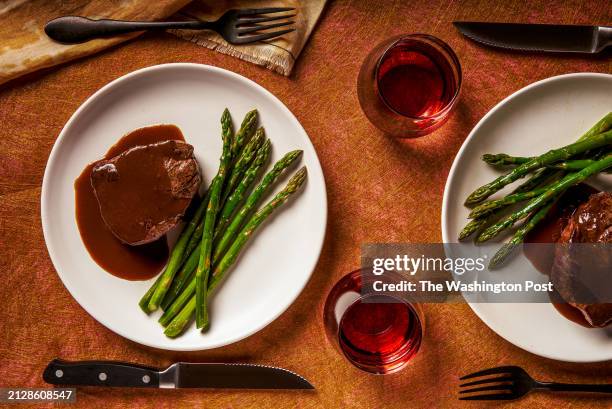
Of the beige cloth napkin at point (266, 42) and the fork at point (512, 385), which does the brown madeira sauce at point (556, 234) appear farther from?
the beige cloth napkin at point (266, 42)

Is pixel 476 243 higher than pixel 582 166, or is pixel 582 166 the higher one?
pixel 582 166

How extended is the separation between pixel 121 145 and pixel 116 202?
287 millimetres

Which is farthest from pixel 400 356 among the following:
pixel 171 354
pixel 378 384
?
pixel 171 354

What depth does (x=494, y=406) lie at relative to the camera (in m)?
2.64

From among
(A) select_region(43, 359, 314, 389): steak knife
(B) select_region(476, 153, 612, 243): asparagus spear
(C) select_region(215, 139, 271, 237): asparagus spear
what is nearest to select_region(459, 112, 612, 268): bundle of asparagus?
(B) select_region(476, 153, 612, 243): asparagus spear

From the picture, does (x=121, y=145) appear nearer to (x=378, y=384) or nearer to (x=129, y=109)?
(x=129, y=109)

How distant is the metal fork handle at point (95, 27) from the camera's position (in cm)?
263

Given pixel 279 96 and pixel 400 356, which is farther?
pixel 279 96

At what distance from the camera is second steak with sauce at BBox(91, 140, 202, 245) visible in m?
2.51

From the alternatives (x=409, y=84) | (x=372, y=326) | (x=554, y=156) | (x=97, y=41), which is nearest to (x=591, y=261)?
(x=554, y=156)

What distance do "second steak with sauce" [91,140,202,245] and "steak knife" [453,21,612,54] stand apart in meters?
1.36

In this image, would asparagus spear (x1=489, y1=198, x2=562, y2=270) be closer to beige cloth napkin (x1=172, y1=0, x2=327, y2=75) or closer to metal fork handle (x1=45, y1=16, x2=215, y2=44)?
beige cloth napkin (x1=172, y1=0, x2=327, y2=75)

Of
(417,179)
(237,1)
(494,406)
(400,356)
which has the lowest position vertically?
(494,406)

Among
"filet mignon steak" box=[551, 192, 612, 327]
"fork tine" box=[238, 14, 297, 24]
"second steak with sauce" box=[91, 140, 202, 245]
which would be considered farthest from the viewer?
"fork tine" box=[238, 14, 297, 24]
